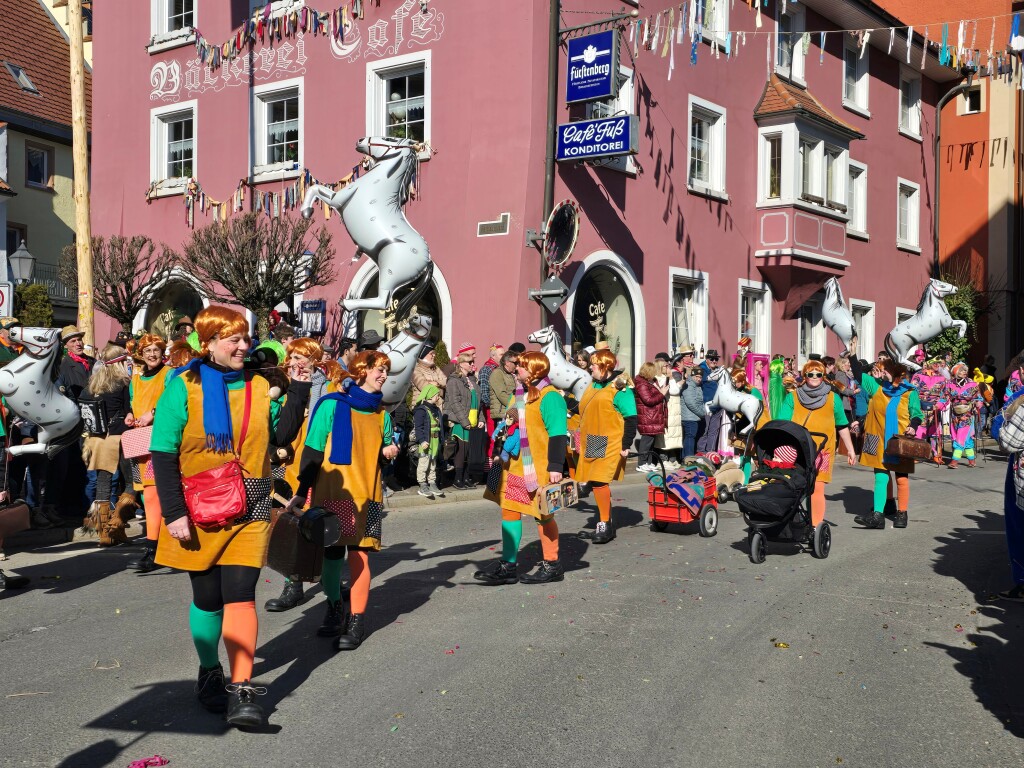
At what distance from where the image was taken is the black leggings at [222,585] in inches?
200

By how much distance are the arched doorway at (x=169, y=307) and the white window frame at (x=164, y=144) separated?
199cm

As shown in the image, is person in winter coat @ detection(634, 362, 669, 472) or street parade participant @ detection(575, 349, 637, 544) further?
person in winter coat @ detection(634, 362, 669, 472)

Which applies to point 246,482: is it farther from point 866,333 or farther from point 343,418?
point 866,333

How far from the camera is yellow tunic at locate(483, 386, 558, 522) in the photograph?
8.33 meters

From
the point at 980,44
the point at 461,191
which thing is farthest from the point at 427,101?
the point at 980,44

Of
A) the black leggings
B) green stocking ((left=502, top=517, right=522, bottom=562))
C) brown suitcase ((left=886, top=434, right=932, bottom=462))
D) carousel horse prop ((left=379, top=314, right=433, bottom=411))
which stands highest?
carousel horse prop ((left=379, top=314, right=433, bottom=411))

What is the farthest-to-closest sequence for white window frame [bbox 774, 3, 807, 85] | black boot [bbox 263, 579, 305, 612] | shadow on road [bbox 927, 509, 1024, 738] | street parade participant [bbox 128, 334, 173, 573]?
1. white window frame [bbox 774, 3, 807, 85]
2. street parade participant [bbox 128, 334, 173, 573]
3. black boot [bbox 263, 579, 305, 612]
4. shadow on road [bbox 927, 509, 1024, 738]

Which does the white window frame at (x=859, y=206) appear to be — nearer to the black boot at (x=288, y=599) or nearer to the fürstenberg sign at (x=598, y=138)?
the fürstenberg sign at (x=598, y=138)

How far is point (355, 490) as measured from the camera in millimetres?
6621

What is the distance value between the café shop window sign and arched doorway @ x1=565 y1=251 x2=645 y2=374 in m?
2.98

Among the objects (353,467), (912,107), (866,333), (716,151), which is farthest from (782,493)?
(912,107)

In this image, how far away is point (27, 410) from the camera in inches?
340

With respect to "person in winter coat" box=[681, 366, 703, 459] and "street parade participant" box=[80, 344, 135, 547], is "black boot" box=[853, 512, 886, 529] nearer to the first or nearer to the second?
"person in winter coat" box=[681, 366, 703, 459]

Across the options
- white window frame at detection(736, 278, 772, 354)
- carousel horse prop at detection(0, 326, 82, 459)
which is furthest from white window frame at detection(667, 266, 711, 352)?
carousel horse prop at detection(0, 326, 82, 459)
